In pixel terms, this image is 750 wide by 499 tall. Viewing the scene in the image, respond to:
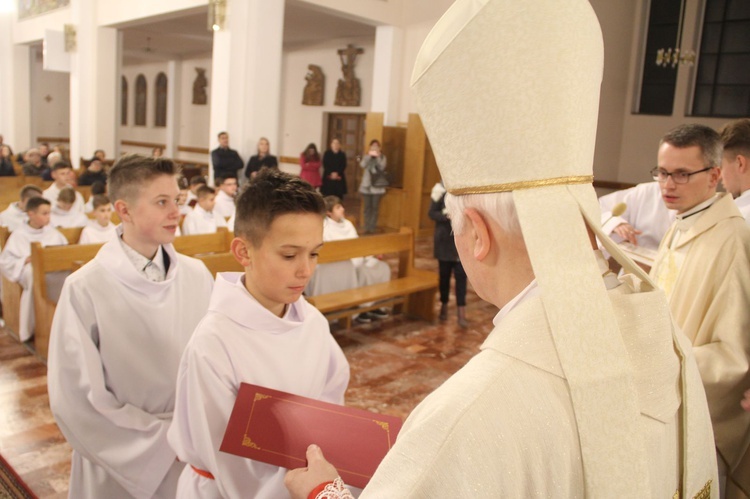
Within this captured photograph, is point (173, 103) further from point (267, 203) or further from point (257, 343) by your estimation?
point (257, 343)

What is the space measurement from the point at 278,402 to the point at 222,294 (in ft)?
1.28

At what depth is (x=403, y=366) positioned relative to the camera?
4758mm

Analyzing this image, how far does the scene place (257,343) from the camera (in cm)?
167

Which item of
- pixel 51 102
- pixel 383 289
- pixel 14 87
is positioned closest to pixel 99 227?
pixel 383 289

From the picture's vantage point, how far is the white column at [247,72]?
9.04 meters

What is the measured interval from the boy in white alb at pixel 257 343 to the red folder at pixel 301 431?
0.15 m

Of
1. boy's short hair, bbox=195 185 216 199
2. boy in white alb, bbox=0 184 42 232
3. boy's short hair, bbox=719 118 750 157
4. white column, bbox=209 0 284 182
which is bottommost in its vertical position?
boy in white alb, bbox=0 184 42 232

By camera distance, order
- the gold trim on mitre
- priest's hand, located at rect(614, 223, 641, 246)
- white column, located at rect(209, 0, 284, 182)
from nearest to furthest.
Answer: the gold trim on mitre → priest's hand, located at rect(614, 223, 641, 246) → white column, located at rect(209, 0, 284, 182)

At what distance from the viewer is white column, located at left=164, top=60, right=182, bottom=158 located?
64.8 feet

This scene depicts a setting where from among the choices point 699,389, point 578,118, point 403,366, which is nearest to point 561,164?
point 578,118

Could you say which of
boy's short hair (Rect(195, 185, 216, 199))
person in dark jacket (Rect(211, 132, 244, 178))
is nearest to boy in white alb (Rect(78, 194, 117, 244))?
boy's short hair (Rect(195, 185, 216, 199))

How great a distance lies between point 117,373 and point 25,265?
3645mm

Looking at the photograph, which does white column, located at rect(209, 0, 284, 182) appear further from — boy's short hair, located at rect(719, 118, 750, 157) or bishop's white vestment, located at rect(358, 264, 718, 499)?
bishop's white vestment, located at rect(358, 264, 718, 499)

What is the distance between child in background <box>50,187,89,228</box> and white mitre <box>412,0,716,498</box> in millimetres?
6747
